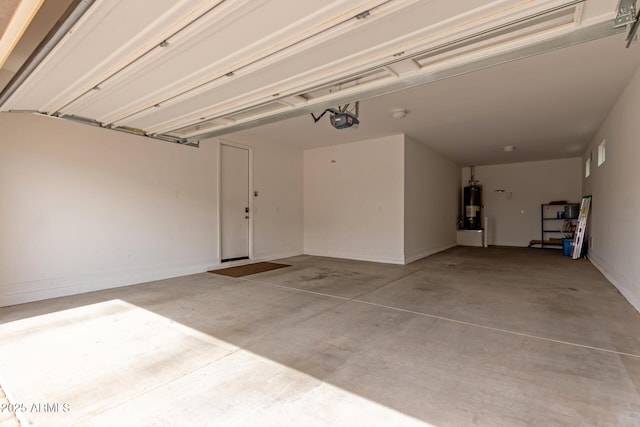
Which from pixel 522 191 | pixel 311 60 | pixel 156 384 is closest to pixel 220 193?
pixel 311 60

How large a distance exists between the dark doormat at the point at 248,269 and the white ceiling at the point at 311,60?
7.84 feet

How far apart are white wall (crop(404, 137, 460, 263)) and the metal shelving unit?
2.49 meters

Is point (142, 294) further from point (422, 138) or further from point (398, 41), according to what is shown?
point (422, 138)

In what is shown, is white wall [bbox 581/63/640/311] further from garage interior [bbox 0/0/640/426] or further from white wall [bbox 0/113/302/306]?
white wall [bbox 0/113/302/306]

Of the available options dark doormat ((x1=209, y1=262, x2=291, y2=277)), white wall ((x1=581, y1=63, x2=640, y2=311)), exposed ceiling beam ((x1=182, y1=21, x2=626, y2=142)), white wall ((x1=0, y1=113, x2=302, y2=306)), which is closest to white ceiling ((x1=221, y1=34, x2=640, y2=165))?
white wall ((x1=581, y1=63, x2=640, y2=311))

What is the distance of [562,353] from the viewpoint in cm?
237

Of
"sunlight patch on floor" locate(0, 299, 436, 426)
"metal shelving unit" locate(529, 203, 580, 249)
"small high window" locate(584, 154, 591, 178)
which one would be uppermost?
"small high window" locate(584, 154, 591, 178)

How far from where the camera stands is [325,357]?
232cm

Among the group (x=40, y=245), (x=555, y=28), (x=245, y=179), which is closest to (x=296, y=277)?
(x=245, y=179)

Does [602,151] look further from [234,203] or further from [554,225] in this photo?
[234,203]

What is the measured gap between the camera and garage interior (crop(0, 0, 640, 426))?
1846mm

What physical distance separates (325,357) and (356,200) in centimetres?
513

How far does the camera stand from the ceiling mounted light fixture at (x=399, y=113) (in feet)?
15.9

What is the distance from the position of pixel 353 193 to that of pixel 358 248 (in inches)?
50.5
